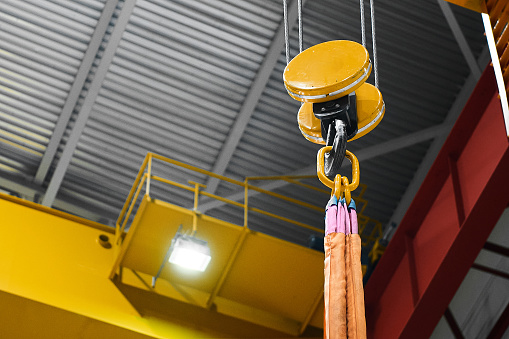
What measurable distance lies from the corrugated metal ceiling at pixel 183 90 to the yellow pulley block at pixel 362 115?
334 inches

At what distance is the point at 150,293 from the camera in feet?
36.1

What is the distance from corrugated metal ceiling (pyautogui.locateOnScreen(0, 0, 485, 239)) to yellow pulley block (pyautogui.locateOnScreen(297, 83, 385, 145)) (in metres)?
8.49

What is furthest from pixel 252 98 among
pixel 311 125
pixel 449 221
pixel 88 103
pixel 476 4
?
pixel 311 125

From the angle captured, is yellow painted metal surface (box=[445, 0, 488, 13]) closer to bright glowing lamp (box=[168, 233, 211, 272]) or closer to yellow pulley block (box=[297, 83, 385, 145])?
yellow pulley block (box=[297, 83, 385, 145])

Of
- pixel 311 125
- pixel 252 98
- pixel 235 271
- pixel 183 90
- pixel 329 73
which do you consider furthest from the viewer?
pixel 183 90

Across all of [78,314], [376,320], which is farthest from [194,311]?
[376,320]

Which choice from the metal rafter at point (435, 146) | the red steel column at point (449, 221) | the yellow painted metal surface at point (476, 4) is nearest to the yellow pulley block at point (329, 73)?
the yellow painted metal surface at point (476, 4)

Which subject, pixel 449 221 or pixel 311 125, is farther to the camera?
pixel 449 221

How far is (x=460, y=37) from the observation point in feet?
42.8

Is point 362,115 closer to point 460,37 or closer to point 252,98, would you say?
point 252,98

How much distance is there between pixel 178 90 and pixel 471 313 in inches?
269

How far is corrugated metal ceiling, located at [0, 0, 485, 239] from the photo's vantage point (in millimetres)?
13086

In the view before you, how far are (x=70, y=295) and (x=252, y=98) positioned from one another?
5573mm

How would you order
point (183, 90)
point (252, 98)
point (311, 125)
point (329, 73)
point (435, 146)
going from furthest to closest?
point (435, 146) → point (183, 90) → point (252, 98) → point (311, 125) → point (329, 73)
